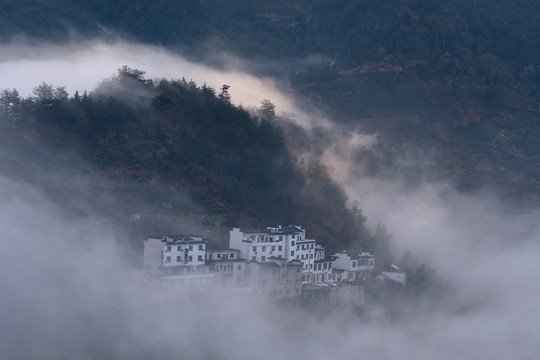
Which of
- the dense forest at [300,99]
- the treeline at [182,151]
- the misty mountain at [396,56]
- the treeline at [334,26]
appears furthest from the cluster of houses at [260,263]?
the treeline at [334,26]

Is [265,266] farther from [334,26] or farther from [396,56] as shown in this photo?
[334,26]

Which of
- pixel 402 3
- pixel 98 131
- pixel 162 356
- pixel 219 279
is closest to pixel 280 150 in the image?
pixel 98 131

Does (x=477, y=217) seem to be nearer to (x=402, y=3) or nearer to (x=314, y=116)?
(x=314, y=116)

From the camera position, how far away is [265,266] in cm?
3167

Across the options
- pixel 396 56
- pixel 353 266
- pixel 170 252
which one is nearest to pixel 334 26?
pixel 396 56

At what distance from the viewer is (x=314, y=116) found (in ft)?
158

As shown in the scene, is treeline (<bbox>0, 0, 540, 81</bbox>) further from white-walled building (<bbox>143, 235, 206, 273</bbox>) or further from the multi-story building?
white-walled building (<bbox>143, 235, 206, 273</bbox>)

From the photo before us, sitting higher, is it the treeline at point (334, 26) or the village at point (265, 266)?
the treeline at point (334, 26)

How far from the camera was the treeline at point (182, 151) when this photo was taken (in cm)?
3459

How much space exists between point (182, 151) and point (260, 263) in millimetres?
5745

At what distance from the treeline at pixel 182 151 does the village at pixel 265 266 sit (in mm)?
1621

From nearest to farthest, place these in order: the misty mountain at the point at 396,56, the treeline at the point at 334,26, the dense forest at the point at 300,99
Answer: the dense forest at the point at 300,99 → the misty mountain at the point at 396,56 → the treeline at the point at 334,26

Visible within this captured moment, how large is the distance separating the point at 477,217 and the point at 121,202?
14.5 meters

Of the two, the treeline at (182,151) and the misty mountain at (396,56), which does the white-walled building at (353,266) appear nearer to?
the treeline at (182,151)
